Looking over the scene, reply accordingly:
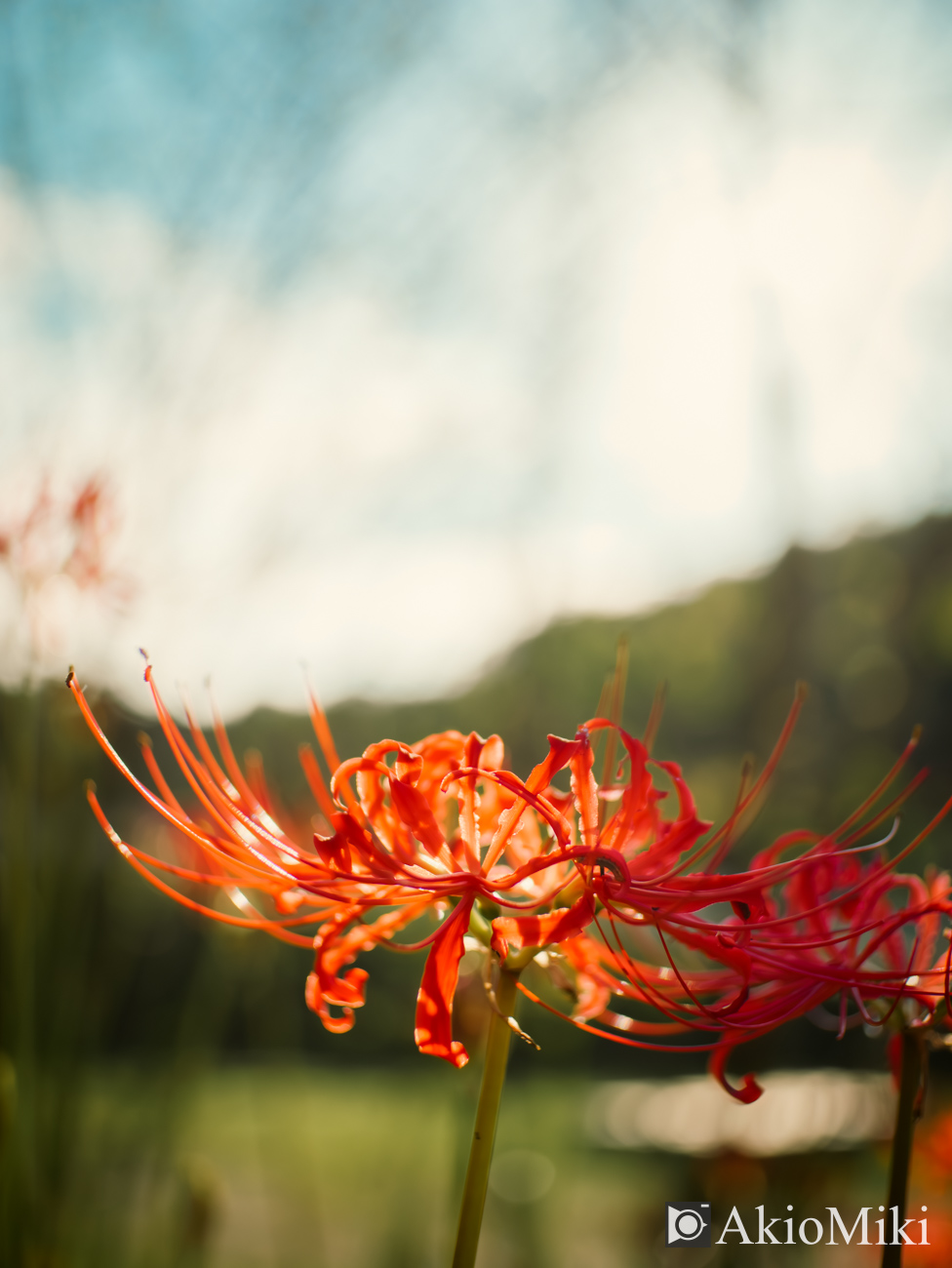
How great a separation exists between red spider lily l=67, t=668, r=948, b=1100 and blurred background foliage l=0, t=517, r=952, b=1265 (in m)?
0.63

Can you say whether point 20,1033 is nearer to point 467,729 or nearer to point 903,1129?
point 903,1129

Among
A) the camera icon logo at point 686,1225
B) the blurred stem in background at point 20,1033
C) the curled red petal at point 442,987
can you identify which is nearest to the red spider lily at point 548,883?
the curled red petal at point 442,987

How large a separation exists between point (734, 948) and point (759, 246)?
74.1 inches

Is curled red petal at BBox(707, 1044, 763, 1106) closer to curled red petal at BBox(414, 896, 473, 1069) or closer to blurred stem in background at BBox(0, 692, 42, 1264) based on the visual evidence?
curled red petal at BBox(414, 896, 473, 1069)

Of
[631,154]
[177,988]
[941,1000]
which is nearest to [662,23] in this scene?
[631,154]

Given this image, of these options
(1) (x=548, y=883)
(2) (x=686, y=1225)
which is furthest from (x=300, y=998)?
(1) (x=548, y=883)

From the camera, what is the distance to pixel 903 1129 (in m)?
0.66

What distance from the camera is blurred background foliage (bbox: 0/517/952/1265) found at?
1.48 meters

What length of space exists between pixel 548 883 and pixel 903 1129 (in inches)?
12.2

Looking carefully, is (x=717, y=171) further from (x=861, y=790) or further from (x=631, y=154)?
(x=861, y=790)

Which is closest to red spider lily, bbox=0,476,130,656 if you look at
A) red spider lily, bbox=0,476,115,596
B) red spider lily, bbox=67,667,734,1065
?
red spider lily, bbox=0,476,115,596

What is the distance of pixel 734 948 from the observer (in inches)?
25.2

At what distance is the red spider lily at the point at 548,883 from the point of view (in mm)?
622

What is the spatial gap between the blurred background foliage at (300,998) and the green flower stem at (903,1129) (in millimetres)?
729
